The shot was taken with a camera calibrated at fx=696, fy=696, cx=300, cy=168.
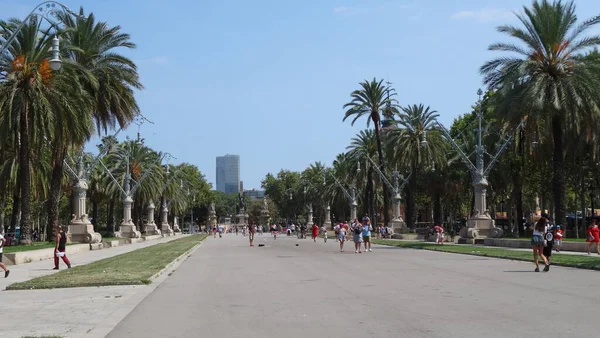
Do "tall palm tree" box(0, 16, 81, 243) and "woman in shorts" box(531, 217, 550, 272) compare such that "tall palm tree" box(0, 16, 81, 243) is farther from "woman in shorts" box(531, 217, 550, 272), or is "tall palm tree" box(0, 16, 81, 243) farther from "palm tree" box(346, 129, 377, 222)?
"palm tree" box(346, 129, 377, 222)

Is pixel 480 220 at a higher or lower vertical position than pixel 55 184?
lower

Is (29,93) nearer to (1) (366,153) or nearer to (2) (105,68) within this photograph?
(2) (105,68)

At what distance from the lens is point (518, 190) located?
179 feet

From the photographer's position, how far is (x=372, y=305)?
12531 millimetres

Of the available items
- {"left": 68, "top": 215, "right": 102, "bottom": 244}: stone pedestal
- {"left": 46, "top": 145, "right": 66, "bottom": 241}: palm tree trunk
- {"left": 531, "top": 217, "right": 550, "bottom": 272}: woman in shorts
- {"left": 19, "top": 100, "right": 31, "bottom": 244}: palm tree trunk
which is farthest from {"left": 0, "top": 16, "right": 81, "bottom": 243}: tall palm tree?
{"left": 531, "top": 217, "right": 550, "bottom": 272}: woman in shorts

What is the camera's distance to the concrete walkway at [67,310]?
10.1m

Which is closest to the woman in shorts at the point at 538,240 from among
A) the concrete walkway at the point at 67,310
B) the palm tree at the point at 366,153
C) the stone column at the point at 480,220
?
the concrete walkway at the point at 67,310

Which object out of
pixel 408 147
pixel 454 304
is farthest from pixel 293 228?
pixel 454 304

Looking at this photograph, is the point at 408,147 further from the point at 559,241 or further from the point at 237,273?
the point at 237,273

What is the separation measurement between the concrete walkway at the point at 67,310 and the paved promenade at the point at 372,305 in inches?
14.9

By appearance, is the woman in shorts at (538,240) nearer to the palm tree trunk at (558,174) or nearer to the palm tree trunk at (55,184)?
the palm tree trunk at (558,174)

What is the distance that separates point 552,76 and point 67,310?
30549 mm

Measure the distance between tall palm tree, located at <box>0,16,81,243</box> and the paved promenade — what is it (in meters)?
15.0

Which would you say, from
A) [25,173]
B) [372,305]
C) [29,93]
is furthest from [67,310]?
[25,173]
